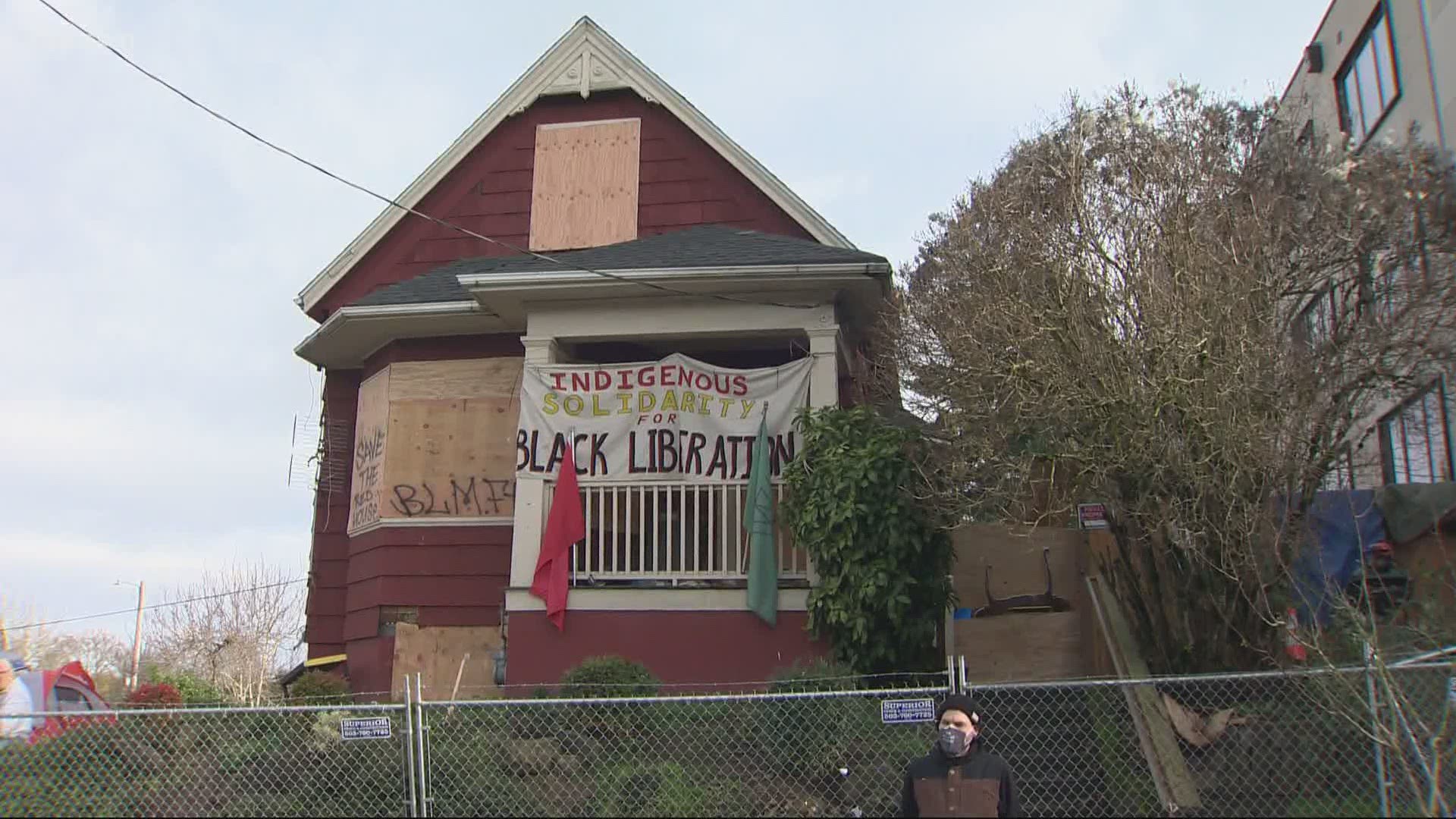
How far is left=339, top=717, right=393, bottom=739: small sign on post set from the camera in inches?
262

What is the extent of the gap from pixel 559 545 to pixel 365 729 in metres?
3.99

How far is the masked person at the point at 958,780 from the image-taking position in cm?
510

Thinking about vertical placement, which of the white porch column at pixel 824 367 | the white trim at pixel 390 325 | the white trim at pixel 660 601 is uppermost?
the white trim at pixel 390 325

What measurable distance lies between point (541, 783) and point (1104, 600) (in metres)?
4.47

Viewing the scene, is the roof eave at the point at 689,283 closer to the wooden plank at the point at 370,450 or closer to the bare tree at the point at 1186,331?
the bare tree at the point at 1186,331

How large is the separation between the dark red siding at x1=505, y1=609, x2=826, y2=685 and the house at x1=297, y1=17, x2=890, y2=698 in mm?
19

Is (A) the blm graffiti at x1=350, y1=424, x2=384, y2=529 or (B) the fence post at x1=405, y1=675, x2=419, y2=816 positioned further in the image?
(A) the blm graffiti at x1=350, y1=424, x2=384, y2=529

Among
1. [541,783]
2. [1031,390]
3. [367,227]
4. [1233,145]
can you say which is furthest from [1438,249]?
[367,227]

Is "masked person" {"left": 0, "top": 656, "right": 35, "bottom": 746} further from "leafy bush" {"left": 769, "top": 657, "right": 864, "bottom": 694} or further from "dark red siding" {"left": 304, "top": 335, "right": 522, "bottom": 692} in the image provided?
"leafy bush" {"left": 769, "top": 657, "right": 864, "bottom": 694}

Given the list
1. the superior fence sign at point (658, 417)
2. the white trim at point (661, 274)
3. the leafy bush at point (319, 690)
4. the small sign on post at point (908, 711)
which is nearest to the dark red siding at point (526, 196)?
the white trim at point (661, 274)

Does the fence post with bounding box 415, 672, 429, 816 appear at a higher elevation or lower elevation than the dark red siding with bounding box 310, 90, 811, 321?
lower

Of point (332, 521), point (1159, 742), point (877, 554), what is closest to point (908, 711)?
point (1159, 742)

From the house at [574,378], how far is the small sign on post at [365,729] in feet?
12.4

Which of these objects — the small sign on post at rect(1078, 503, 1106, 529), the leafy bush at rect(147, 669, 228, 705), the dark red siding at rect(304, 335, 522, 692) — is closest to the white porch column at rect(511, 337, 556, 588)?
the dark red siding at rect(304, 335, 522, 692)
